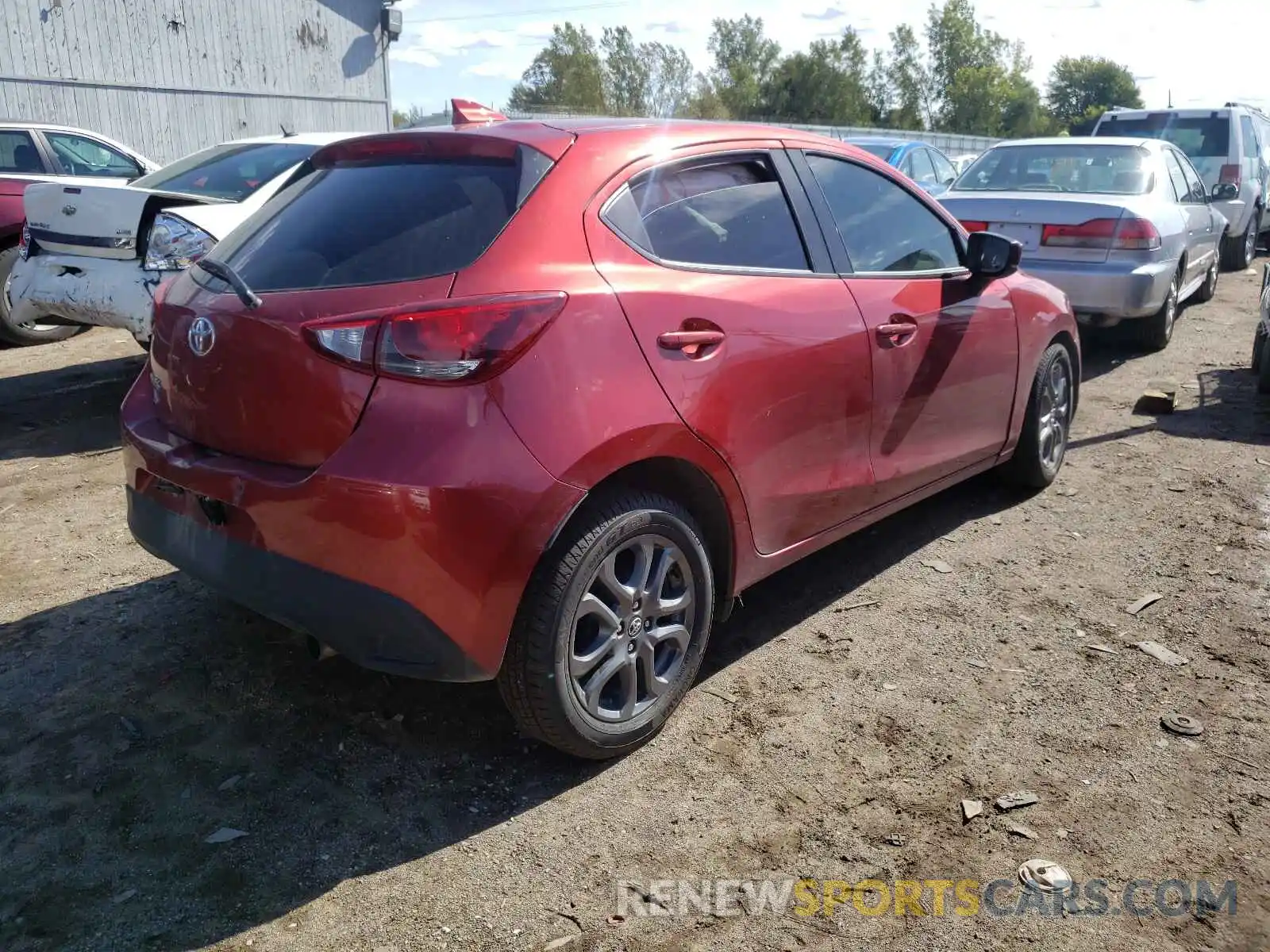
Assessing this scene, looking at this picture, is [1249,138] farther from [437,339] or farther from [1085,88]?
[1085,88]

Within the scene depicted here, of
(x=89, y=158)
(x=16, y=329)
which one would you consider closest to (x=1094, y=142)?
(x=16, y=329)

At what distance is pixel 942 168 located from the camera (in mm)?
14242

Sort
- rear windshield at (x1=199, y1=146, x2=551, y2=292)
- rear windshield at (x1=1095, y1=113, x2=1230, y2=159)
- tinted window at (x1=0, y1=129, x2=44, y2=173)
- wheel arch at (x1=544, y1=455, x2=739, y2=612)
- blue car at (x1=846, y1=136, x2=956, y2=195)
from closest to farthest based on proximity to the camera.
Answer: rear windshield at (x1=199, y1=146, x2=551, y2=292)
wheel arch at (x1=544, y1=455, x2=739, y2=612)
tinted window at (x1=0, y1=129, x2=44, y2=173)
blue car at (x1=846, y1=136, x2=956, y2=195)
rear windshield at (x1=1095, y1=113, x2=1230, y2=159)

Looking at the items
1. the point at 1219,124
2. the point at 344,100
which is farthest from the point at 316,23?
the point at 1219,124

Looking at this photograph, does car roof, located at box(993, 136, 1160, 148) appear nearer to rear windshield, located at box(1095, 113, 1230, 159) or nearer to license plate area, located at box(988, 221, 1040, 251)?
license plate area, located at box(988, 221, 1040, 251)

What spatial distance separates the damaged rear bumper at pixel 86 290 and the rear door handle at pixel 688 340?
3969 mm

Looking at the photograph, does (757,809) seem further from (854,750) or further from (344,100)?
(344,100)

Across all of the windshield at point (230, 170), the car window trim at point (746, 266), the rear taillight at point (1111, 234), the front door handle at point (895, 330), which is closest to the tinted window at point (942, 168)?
the rear taillight at point (1111, 234)

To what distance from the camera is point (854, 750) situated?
3.15 meters

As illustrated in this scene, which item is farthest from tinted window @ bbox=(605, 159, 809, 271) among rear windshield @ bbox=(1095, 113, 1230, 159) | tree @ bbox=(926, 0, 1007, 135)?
tree @ bbox=(926, 0, 1007, 135)

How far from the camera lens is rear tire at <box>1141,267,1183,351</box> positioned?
840 cm

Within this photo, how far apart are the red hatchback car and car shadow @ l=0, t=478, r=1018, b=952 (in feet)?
1.28

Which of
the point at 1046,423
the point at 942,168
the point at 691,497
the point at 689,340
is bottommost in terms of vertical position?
the point at 1046,423

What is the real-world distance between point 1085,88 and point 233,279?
134 metres
